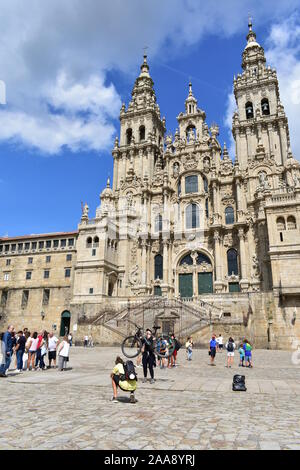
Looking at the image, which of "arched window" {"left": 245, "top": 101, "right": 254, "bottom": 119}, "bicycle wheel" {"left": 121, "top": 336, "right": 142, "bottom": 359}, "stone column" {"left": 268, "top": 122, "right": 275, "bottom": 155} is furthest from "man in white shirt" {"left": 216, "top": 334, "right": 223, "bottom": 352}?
"arched window" {"left": 245, "top": 101, "right": 254, "bottom": 119}

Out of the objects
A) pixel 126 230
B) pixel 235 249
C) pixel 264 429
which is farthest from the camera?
pixel 126 230

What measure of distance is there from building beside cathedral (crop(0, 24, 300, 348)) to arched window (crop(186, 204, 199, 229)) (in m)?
0.14

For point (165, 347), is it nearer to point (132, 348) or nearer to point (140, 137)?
point (132, 348)

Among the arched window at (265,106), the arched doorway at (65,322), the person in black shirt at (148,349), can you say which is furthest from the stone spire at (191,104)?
the person in black shirt at (148,349)

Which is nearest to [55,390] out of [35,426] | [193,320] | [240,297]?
[35,426]

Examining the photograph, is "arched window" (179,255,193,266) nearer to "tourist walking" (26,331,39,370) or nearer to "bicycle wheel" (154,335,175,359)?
"bicycle wheel" (154,335,175,359)

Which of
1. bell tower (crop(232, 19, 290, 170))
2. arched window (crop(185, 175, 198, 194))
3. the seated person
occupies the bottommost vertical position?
the seated person

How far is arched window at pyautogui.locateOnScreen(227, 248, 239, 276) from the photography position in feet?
133

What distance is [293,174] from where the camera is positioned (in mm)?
39000

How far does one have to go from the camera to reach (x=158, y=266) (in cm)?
4491

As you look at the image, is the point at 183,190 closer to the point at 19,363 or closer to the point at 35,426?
the point at 19,363

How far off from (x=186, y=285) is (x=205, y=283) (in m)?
2.52

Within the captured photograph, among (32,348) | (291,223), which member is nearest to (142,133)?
(291,223)

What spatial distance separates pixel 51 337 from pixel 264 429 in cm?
1342
